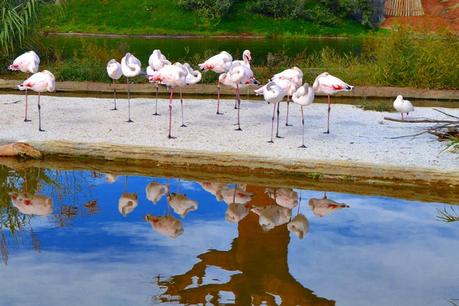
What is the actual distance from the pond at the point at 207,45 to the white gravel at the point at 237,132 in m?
9.90

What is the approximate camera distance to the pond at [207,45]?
27.5 m

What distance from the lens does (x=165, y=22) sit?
3972 cm

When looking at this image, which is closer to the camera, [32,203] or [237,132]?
[32,203]

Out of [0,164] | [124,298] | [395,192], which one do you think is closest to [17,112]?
[0,164]

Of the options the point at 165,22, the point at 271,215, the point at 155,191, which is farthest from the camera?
the point at 165,22

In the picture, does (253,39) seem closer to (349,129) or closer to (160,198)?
(349,129)

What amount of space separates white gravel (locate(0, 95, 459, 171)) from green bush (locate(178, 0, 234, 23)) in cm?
2470

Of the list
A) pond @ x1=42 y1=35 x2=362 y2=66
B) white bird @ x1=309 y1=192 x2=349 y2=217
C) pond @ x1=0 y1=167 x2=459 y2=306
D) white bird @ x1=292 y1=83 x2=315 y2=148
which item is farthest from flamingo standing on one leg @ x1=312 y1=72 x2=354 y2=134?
pond @ x1=42 y1=35 x2=362 y2=66

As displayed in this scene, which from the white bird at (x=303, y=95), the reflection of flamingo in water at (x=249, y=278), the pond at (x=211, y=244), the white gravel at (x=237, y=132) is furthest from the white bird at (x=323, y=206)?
the white bird at (x=303, y=95)

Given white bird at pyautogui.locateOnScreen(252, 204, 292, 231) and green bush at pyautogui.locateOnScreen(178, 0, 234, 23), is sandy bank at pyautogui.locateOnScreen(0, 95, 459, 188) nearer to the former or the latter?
white bird at pyautogui.locateOnScreen(252, 204, 292, 231)

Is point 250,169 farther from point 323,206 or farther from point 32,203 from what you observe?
point 32,203

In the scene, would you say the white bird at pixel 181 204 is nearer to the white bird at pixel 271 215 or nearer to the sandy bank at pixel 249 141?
the white bird at pixel 271 215

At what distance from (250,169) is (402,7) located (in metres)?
34.6

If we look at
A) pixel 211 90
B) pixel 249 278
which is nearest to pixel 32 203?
pixel 249 278
